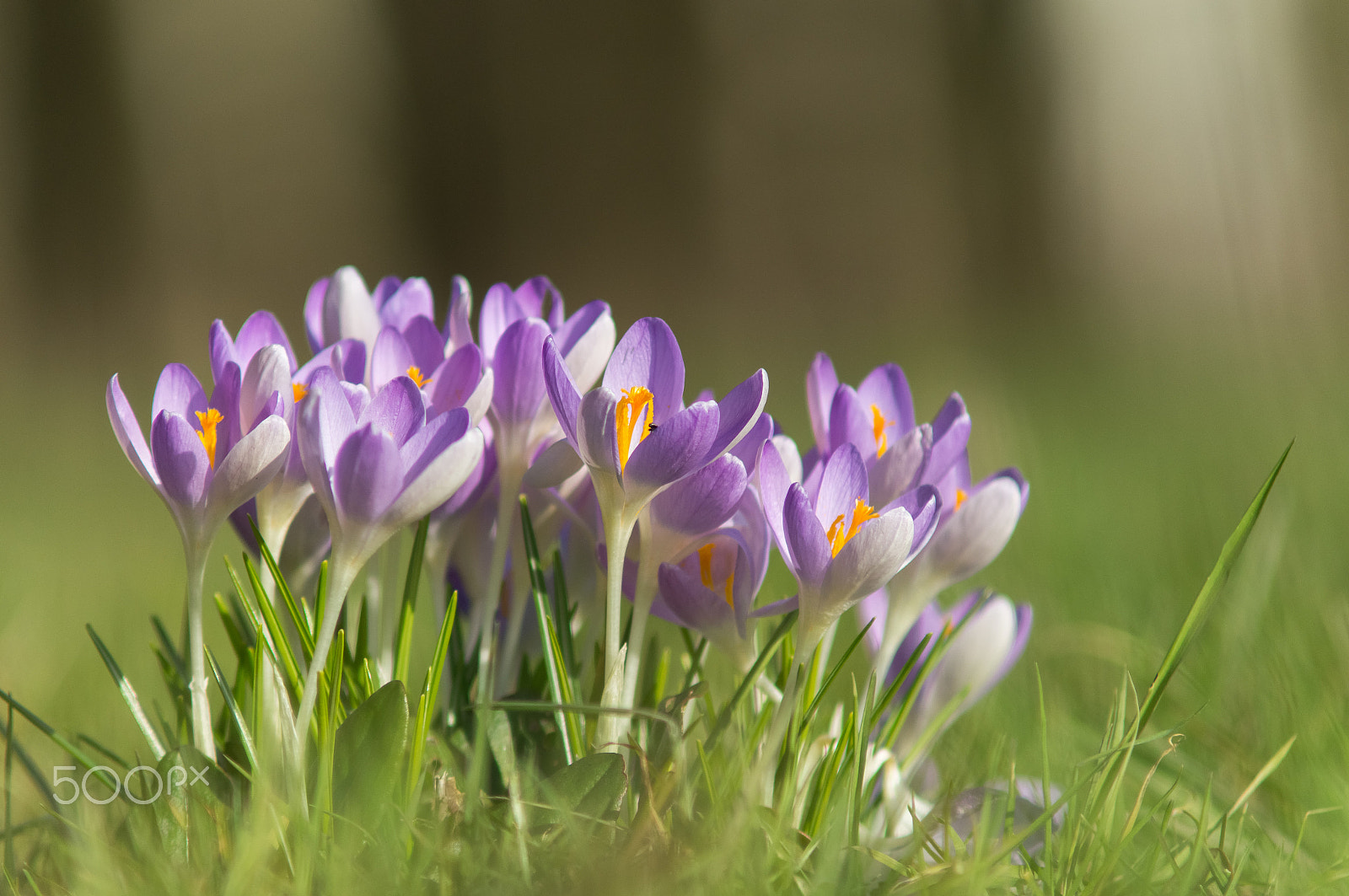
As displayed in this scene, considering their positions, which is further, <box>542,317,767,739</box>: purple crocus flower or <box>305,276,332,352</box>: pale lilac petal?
<box>305,276,332,352</box>: pale lilac petal

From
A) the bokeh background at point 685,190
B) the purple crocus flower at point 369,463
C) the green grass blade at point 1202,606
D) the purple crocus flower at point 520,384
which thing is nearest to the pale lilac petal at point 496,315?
the purple crocus flower at point 520,384

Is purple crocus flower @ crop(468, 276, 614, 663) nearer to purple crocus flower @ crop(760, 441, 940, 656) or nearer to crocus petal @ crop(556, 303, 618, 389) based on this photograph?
crocus petal @ crop(556, 303, 618, 389)

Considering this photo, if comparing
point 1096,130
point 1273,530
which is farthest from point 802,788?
point 1096,130

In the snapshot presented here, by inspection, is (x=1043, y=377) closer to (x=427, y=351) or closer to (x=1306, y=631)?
(x=1306, y=631)

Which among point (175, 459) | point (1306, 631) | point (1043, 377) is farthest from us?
point (1043, 377)

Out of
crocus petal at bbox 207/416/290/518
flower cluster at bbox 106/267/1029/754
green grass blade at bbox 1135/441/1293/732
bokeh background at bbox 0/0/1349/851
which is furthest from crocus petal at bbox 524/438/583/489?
bokeh background at bbox 0/0/1349/851
